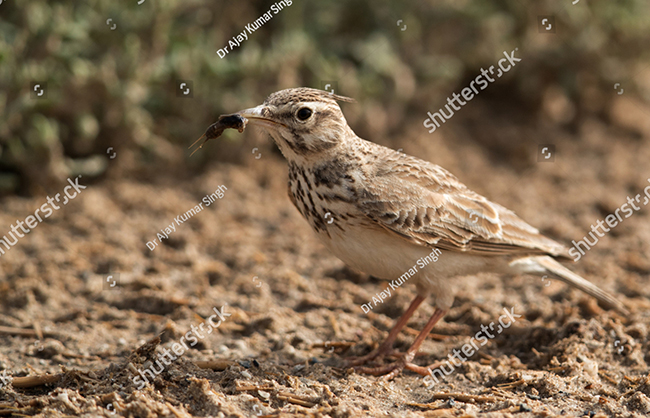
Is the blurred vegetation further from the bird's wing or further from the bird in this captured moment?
the bird's wing

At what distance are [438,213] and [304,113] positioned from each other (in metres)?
1.32

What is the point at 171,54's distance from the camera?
8016 mm

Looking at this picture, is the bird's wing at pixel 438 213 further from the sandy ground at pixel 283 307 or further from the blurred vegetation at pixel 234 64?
the blurred vegetation at pixel 234 64

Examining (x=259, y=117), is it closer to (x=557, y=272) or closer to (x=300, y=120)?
(x=300, y=120)

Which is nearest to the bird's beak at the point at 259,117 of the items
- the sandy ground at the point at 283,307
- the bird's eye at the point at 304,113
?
the bird's eye at the point at 304,113

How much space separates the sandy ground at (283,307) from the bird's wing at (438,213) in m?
0.87

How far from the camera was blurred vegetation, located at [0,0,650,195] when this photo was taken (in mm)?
7434

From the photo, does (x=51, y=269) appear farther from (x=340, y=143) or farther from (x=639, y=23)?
(x=639, y=23)

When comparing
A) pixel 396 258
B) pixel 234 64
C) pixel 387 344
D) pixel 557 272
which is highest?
pixel 234 64

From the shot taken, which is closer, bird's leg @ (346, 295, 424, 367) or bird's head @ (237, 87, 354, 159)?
bird's head @ (237, 87, 354, 159)

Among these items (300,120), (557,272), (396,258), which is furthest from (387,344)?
(300,120)

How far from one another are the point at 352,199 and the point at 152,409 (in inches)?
77.0

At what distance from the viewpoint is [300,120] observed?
4.85m

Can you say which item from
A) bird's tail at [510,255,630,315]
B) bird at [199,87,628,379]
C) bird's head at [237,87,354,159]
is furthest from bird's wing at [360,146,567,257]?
bird's head at [237,87,354,159]
